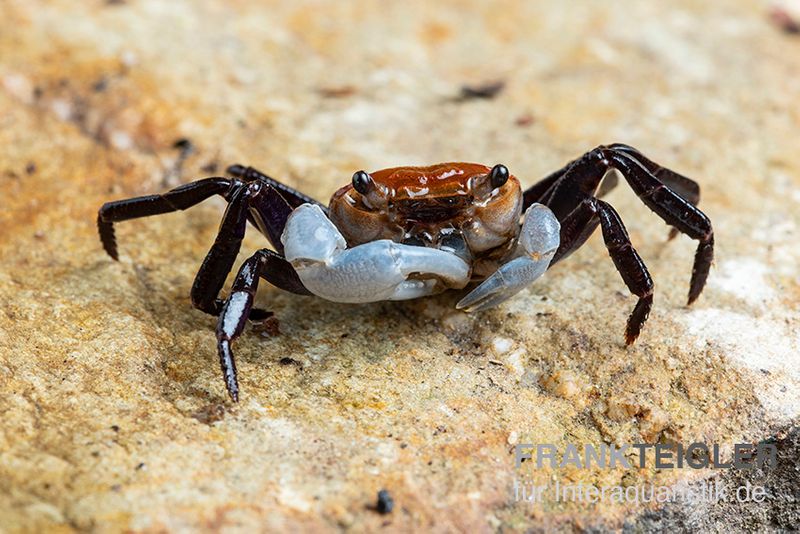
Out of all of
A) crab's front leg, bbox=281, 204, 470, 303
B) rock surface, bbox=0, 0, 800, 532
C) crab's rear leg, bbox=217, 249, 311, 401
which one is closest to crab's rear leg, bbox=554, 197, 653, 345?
rock surface, bbox=0, 0, 800, 532

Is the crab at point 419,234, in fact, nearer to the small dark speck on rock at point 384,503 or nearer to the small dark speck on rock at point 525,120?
the small dark speck on rock at point 384,503

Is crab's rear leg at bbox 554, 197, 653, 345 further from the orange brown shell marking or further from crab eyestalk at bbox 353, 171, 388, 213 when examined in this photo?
crab eyestalk at bbox 353, 171, 388, 213

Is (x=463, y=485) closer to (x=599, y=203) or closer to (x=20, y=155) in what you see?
(x=599, y=203)

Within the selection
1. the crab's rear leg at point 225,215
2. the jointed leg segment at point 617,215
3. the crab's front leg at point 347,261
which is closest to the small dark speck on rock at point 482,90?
the jointed leg segment at point 617,215

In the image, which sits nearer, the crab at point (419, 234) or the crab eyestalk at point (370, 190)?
the crab at point (419, 234)

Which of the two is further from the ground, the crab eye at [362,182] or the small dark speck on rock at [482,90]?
the crab eye at [362,182]

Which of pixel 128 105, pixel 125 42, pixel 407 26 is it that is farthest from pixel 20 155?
pixel 407 26
